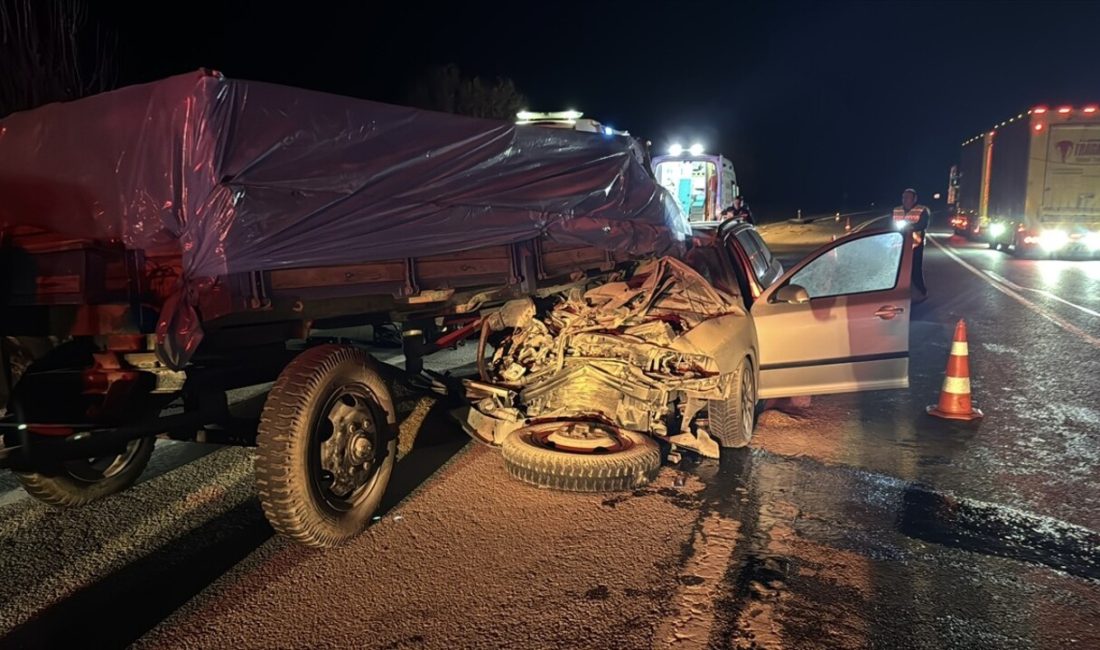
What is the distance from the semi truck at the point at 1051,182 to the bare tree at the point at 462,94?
14.9 meters

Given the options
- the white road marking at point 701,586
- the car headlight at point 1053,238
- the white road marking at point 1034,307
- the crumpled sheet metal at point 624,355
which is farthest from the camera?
the car headlight at point 1053,238

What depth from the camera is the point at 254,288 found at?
336 cm

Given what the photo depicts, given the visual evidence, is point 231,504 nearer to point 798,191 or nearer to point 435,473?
point 435,473

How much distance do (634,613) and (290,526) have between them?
1.68 meters

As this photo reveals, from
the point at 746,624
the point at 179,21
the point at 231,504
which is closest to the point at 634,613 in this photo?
the point at 746,624

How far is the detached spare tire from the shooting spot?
178 inches

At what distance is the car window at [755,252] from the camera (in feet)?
21.5

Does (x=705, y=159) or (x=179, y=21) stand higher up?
(x=179, y=21)

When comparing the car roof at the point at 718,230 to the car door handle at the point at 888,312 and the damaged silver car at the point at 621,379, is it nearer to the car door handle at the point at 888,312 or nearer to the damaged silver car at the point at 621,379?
the damaged silver car at the point at 621,379

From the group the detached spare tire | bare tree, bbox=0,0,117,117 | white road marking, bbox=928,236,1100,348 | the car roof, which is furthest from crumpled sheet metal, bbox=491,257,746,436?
bare tree, bbox=0,0,117,117

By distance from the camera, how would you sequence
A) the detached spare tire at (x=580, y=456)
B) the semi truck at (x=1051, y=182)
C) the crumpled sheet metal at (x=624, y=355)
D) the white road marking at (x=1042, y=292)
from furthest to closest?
the semi truck at (x=1051, y=182) < the white road marking at (x=1042, y=292) < the crumpled sheet metal at (x=624, y=355) < the detached spare tire at (x=580, y=456)

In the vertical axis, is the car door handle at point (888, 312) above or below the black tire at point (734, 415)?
above

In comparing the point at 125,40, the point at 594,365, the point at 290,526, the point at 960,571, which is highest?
the point at 125,40

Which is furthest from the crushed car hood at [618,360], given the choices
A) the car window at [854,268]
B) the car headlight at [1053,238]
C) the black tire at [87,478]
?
the car headlight at [1053,238]
